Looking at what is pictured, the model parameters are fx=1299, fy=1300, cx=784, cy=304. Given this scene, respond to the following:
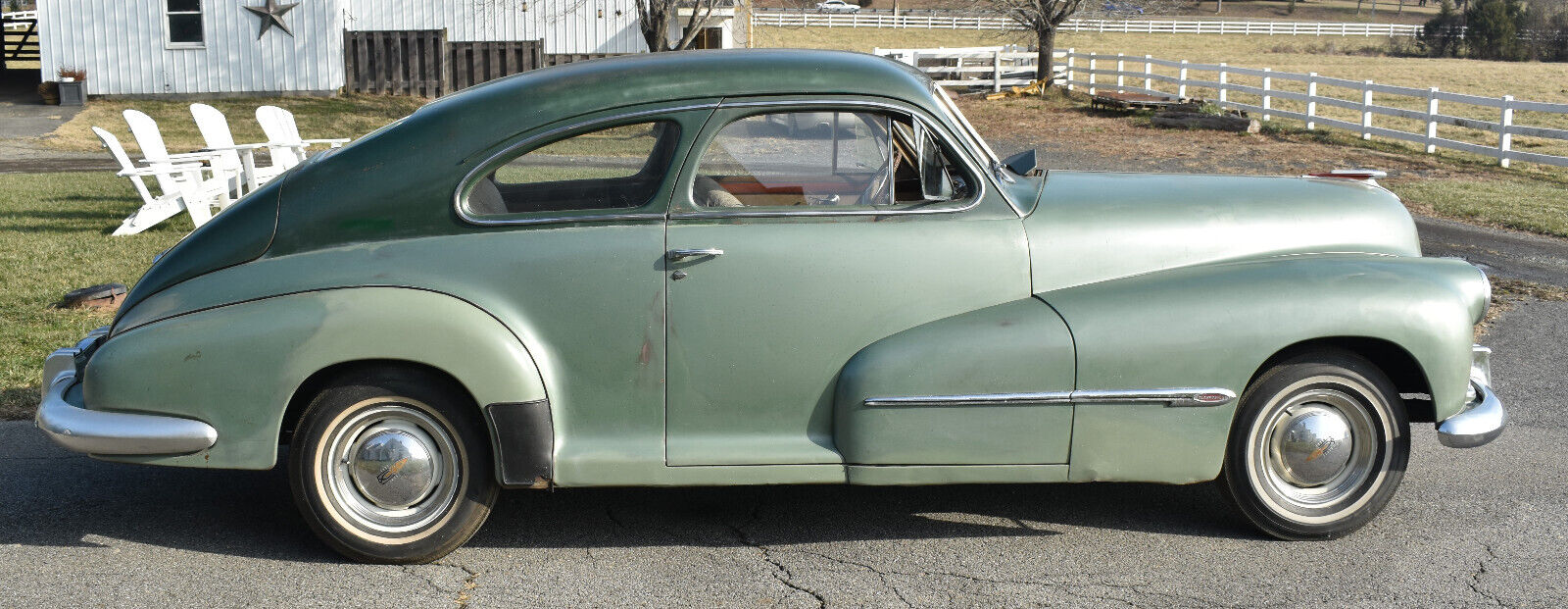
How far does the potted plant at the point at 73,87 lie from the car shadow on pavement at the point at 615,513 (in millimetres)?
20714

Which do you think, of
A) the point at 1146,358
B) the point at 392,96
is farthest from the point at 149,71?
the point at 1146,358

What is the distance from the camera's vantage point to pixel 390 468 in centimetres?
418

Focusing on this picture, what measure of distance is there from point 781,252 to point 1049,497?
1.56 m

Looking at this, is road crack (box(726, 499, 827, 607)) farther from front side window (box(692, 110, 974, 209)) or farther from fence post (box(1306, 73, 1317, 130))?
fence post (box(1306, 73, 1317, 130))

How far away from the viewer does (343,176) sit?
4.24 m

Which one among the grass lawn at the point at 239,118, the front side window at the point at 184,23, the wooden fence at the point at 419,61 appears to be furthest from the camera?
the wooden fence at the point at 419,61

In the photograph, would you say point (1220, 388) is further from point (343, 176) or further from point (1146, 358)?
point (343, 176)

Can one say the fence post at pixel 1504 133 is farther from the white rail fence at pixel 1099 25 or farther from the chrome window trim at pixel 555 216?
the white rail fence at pixel 1099 25

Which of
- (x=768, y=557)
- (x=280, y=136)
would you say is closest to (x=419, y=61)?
(x=280, y=136)

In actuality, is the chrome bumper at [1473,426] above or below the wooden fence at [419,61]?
below

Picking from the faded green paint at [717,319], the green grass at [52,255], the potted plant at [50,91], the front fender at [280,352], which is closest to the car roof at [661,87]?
the faded green paint at [717,319]

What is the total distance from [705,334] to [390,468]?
3.60 ft

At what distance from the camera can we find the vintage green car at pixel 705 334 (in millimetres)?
4098

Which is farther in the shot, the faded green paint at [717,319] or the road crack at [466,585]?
the faded green paint at [717,319]
